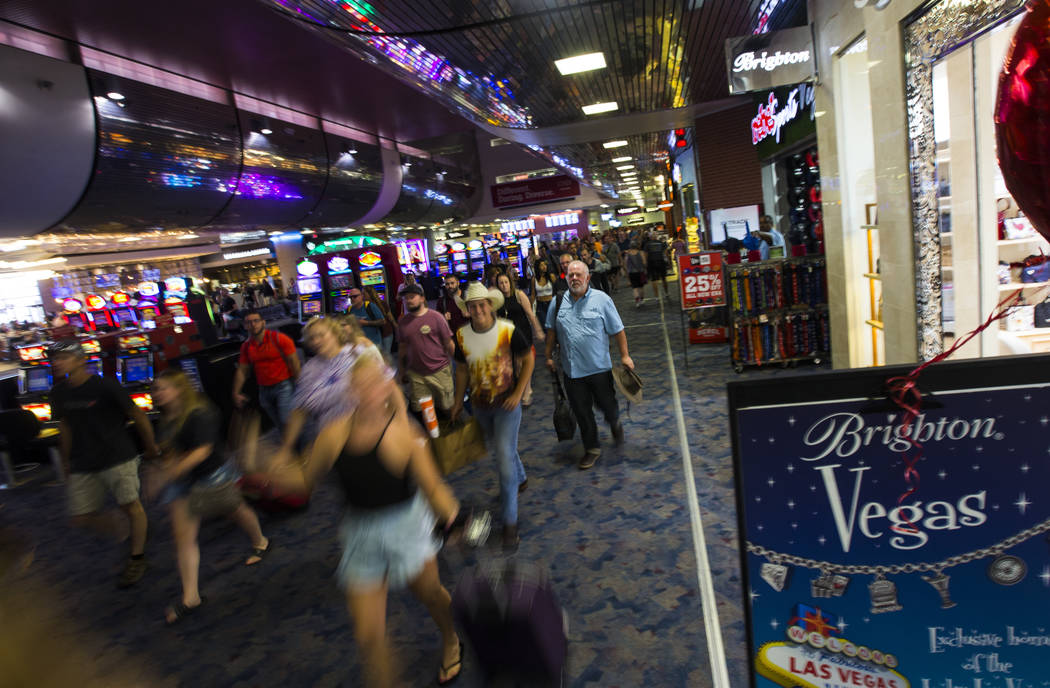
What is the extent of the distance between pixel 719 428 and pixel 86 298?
21.1 m

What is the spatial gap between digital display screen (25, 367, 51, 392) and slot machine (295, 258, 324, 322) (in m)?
5.62

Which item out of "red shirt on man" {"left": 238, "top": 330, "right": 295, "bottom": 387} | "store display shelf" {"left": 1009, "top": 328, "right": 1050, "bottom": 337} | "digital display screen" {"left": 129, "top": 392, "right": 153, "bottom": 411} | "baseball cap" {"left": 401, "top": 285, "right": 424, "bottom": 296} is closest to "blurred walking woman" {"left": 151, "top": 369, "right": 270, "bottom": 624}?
"red shirt on man" {"left": 238, "top": 330, "right": 295, "bottom": 387}

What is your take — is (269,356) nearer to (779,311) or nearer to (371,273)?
(779,311)

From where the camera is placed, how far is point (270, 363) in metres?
5.93

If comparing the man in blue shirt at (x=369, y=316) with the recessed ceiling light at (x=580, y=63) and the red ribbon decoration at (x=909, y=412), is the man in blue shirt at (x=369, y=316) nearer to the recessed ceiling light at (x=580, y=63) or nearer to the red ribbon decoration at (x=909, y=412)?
the recessed ceiling light at (x=580, y=63)

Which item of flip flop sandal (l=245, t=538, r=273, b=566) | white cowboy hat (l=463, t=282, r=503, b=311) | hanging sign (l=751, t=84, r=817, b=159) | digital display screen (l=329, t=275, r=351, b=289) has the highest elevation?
hanging sign (l=751, t=84, r=817, b=159)

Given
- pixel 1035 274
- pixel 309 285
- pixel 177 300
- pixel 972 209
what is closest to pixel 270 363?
pixel 972 209

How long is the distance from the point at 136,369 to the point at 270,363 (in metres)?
3.39

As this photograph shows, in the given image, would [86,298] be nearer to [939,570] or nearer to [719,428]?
[719,428]

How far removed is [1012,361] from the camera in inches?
47.5

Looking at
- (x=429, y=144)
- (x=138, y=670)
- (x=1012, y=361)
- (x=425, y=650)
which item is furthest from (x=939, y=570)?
(x=429, y=144)

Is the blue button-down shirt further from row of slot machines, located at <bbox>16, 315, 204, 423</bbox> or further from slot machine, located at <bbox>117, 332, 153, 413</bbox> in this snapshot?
slot machine, located at <bbox>117, 332, 153, 413</bbox>

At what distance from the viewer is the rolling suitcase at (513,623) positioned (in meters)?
1.45

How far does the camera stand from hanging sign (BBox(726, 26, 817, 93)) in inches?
227
